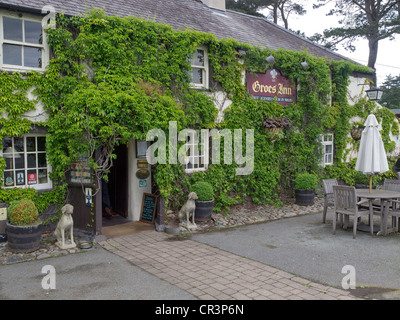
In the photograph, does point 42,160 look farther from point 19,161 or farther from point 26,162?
point 19,161

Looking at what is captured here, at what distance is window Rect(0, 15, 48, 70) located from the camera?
7.83 metres

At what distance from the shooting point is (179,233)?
8641mm

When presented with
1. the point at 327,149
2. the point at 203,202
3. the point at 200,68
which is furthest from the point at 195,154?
the point at 327,149

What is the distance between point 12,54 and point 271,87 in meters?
7.72

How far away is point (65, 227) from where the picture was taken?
736cm

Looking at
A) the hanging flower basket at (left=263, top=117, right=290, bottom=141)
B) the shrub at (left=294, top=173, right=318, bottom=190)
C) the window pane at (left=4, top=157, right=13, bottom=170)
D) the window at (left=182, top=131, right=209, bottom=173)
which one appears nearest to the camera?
the window pane at (left=4, top=157, right=13, bottom=170)

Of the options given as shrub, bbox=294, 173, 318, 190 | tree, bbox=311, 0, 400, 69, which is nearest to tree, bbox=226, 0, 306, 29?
tree, bbox=311, 0, 400, 69

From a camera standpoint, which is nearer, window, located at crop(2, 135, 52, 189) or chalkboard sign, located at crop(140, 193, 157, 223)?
window, located at crop(2, 135, 52, 189)

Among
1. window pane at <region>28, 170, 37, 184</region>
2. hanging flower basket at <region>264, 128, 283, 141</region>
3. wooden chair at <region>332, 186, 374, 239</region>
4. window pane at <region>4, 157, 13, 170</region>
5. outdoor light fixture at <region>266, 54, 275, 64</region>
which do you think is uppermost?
outdoor light fixture at <region>266, 54, 275, 64</region>

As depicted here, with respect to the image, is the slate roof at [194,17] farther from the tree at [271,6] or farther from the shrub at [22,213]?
the tree at [271,6]

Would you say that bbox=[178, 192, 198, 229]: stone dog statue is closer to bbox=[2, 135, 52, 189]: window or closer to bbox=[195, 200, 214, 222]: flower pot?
bbox=[195, 200, 214, 222]: flower pot

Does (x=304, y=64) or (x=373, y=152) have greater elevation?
(x=304, y=64)

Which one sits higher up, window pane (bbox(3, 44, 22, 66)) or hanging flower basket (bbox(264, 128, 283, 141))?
window pane (bbox(3, 44, 22, 66))

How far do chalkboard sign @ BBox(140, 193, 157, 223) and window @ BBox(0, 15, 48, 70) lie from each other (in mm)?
4036
